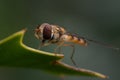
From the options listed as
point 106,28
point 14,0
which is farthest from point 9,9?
point 106,28

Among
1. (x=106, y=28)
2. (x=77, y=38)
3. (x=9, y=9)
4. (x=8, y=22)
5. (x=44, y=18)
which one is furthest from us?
(x=106, y=28)

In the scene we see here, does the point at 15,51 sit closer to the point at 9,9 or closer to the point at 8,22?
the point at 8,22

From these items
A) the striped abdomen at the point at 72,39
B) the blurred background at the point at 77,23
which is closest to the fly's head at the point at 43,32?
the striped abdomen at the point at 72,39

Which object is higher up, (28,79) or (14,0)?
(14,0)

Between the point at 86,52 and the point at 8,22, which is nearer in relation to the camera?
the point at 8,22

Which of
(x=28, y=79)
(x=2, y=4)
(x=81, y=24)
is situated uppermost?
(x=2, y=4)

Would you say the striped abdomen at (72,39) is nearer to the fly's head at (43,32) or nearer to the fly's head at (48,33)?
the fly's head at (48,33)

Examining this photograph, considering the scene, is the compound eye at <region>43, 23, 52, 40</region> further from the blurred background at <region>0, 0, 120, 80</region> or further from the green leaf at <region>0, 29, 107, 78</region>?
the green leaf at <region>0, 29, 107, 78</region>

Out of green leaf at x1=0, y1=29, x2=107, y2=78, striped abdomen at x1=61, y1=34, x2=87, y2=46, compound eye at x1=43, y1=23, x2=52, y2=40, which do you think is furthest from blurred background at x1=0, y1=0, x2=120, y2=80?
green leaf at x1=0, y1=29, x2=107, y2=78
